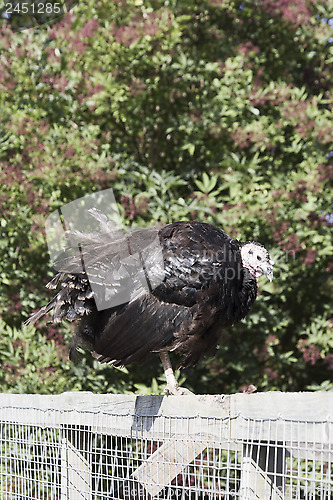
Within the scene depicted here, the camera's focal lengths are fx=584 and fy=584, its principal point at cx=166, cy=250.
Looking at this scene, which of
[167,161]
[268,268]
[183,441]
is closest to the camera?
[183,441]

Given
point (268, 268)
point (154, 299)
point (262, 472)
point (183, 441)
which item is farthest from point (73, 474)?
point (268, 268)

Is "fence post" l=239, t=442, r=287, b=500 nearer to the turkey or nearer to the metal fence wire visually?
the metal fence wire

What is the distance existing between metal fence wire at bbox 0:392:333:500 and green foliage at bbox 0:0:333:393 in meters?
1.82

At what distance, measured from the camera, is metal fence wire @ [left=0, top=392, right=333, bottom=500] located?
4.82 ft

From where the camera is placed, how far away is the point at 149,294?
2451 mm

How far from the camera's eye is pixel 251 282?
2.73 metres

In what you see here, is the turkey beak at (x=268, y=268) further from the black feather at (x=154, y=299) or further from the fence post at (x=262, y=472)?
the fence post at (x=262, y=472)

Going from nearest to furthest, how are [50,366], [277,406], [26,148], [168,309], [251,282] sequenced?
[277,406] → [168,309] → [251,282] → [50,366] → [26,148]

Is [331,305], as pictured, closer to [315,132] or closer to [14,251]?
[315,132]

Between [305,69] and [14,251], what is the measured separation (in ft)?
10.6

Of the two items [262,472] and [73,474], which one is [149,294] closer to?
[73,474]

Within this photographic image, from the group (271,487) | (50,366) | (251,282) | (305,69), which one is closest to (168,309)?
(251,282)

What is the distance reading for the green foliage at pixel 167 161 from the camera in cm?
437

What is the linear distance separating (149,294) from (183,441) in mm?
718
